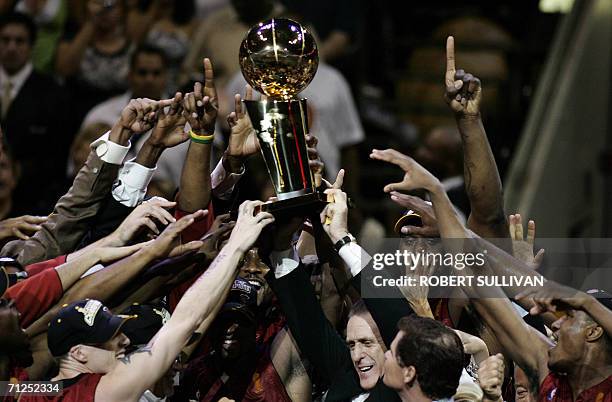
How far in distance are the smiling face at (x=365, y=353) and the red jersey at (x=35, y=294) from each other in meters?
1.03

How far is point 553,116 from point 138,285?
5525 mm

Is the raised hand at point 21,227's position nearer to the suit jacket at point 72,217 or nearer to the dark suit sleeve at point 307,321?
the suit jacket at point 72,217

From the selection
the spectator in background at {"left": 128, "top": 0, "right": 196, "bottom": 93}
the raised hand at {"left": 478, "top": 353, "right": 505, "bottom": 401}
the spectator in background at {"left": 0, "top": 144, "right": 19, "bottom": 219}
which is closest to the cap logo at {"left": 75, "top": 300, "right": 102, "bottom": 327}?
the raised hand at {"left": 478, "top": 353, "right": 505, "bottom": 401}

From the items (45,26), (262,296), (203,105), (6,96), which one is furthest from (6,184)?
(262,296)

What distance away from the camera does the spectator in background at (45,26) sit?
9.16 meters

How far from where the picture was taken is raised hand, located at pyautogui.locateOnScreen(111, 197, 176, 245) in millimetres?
4918

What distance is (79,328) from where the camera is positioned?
14.6 feet

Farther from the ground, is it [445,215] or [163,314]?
[445,215]

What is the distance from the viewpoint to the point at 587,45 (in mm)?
9992

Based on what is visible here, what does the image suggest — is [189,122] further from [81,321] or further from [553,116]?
[553,116]

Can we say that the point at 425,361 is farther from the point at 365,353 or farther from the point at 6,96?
the point at 6,96

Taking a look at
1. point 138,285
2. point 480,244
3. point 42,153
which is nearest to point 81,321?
point 138,285

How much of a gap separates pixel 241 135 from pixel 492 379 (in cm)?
136

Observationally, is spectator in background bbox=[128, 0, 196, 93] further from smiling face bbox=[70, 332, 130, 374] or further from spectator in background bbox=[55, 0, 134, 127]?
Result: smiling face bbox=[70, 332, 130, 374]
